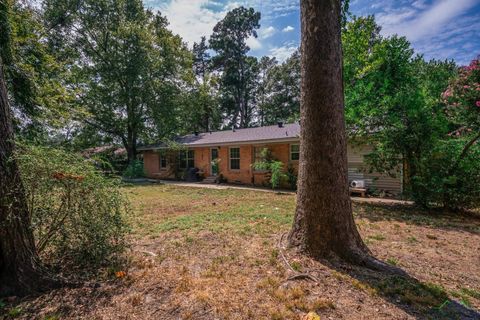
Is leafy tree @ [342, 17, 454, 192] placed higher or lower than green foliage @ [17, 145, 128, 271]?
higher

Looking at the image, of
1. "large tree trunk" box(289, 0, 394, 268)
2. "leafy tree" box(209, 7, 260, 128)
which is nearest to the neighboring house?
"large tree trunk" box(289, 0, 394, 268)

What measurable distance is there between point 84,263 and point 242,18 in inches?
1393

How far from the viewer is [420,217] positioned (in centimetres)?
667

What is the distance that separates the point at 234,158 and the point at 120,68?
41.4 feet

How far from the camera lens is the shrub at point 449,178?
262 inches

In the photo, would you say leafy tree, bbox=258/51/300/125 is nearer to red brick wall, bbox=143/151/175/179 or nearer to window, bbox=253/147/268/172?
window, bbox=253/147/268/172

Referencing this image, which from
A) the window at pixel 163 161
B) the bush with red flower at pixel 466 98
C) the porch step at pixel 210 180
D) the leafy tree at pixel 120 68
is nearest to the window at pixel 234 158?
the porch step at pixel 210 180

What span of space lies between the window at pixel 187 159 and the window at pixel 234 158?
3.92m

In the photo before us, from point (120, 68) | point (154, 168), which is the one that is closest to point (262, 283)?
point (154, 168)

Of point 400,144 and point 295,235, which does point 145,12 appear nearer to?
point 400,144

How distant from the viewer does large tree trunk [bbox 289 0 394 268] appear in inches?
135

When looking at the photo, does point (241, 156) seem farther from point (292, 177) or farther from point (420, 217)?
point (420, 217)

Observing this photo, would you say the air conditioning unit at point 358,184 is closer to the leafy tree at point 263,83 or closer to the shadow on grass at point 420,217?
the shadow on grass at point 420,217

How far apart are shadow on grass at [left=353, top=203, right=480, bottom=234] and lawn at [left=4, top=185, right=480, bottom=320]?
26.5 inches
